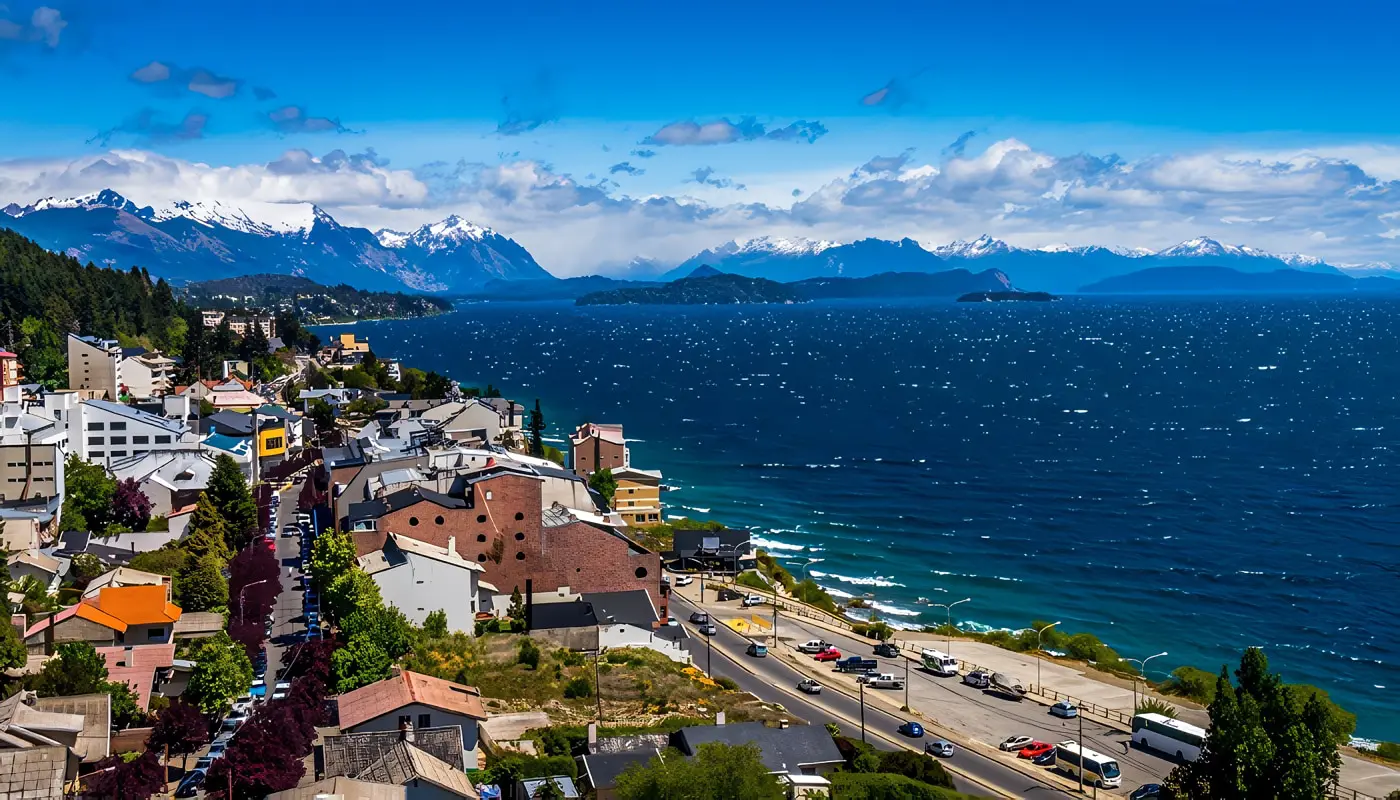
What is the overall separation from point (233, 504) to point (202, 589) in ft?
45.5

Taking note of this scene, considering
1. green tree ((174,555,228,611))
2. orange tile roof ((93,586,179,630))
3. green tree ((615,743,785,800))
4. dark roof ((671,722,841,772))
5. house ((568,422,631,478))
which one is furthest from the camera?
house ((568,422,631,478))

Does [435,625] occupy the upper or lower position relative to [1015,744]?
upper

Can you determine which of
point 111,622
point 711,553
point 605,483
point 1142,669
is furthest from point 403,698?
point 605,483

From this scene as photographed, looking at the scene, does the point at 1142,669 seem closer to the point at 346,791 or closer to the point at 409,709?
the point at 409,709

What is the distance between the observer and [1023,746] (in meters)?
42.3

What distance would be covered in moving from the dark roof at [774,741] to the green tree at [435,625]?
13739 millimetres

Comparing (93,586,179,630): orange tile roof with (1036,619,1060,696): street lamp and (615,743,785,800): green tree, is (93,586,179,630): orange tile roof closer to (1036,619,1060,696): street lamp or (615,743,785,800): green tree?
(615,743,785,800): green tree

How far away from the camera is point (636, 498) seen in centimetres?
7962

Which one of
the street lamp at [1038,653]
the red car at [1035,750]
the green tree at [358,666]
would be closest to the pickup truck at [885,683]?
the street lamp at [1038,653]

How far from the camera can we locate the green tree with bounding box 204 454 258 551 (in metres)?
60.4

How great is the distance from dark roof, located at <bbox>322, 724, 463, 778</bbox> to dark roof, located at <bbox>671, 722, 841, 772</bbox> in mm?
6319

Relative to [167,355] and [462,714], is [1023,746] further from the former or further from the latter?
[167,355]

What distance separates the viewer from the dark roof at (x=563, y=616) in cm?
4822

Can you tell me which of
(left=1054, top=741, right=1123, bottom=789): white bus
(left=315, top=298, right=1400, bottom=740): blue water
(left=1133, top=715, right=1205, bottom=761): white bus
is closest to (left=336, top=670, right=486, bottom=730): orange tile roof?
(left=1054, top=741, right=1123, bottom=789): white bus
